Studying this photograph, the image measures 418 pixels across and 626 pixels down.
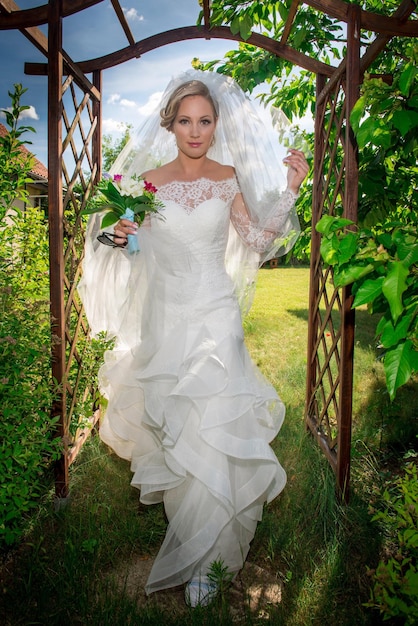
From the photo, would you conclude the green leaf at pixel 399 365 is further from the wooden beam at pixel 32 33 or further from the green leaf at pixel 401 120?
the wooden beam at pixel 32 33

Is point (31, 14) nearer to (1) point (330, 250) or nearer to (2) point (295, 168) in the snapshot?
(2) point (295, 168)

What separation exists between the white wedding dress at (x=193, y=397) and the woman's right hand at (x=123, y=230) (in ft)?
0.73

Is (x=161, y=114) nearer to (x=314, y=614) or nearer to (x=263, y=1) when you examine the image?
(x=263, y=1)

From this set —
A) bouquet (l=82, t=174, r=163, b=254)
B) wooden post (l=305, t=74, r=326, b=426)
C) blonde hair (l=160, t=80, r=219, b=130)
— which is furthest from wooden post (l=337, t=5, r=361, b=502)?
bouquet (l=82, t=174, r=163, b=254)

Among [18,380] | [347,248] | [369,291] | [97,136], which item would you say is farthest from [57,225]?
[369,291]

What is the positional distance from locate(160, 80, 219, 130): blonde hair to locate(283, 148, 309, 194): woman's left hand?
563 mm

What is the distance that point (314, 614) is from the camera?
2.29 meters

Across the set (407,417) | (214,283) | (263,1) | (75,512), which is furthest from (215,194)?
(407,417)

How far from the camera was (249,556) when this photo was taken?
9.04 feet

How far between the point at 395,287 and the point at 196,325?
163 centimetres

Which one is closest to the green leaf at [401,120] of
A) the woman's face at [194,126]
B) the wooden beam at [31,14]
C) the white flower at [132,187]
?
the woman's face at [194,126]

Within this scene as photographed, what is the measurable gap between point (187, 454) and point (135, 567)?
69 cm

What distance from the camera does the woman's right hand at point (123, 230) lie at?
281 centimetres

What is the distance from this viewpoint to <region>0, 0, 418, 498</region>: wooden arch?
2760mm
